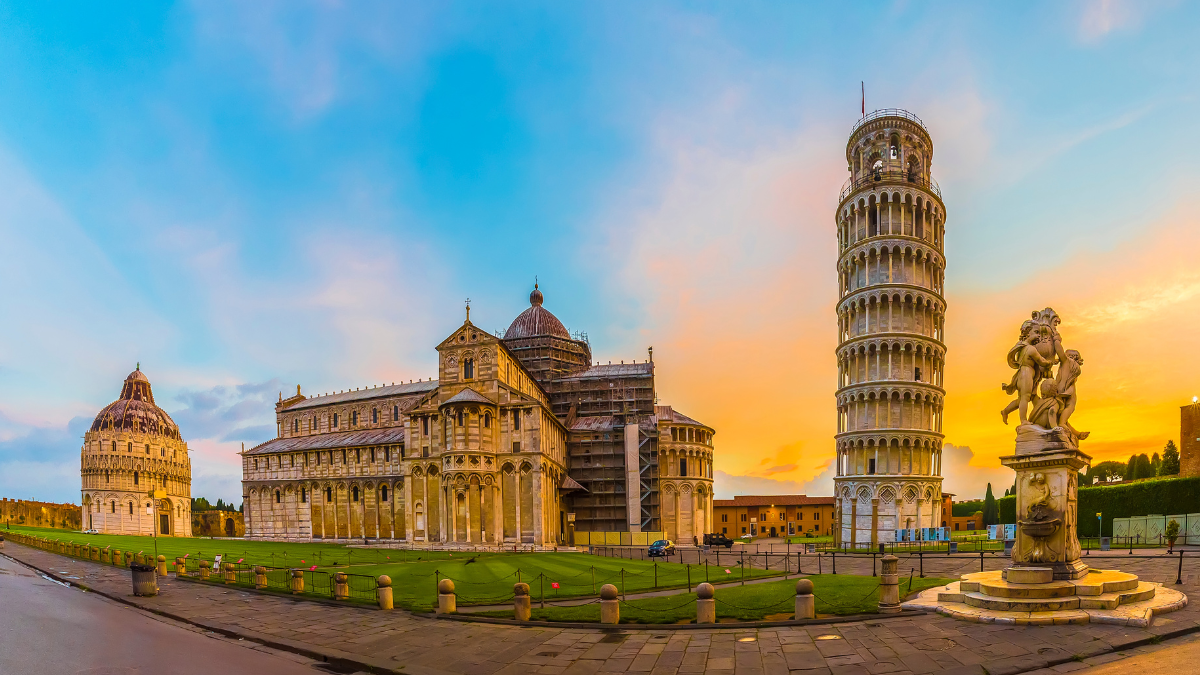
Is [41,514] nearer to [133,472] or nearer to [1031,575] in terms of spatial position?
[133,472]

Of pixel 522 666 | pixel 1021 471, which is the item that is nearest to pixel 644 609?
pixel 522 666

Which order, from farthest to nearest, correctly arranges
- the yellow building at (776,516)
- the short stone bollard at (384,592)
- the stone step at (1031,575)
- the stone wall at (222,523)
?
the stone wall at (222,523) < the yellow building at (776,516) < the short stone bollard at (384,592) < the stone step at (1031,575)

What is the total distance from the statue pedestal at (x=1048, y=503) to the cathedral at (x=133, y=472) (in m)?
136

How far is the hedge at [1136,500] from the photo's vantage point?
4772 centimetres

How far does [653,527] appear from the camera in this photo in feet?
223

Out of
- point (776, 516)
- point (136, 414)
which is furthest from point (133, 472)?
point (776, 516)

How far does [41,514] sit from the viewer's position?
5364 inches

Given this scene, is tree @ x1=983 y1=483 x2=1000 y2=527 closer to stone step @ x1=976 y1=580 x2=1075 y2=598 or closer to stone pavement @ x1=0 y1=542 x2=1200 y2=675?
stone pavement @ x1=0 y1=542 x2=1200 y2=675

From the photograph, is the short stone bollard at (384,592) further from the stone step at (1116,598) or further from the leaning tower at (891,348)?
the leaning tower at (891,348)

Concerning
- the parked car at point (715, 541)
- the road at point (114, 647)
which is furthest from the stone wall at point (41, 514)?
the road at point (114, 647)

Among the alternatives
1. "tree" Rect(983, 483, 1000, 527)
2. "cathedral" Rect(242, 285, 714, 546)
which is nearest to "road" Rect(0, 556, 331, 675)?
"cathedral" Rect(242, 285, 714, 546)

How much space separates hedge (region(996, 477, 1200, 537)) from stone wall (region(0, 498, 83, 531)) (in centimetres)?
16226

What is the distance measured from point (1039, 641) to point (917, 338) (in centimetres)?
4902

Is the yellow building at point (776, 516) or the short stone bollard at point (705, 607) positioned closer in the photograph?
the short stone bollard at point (705, 607)
